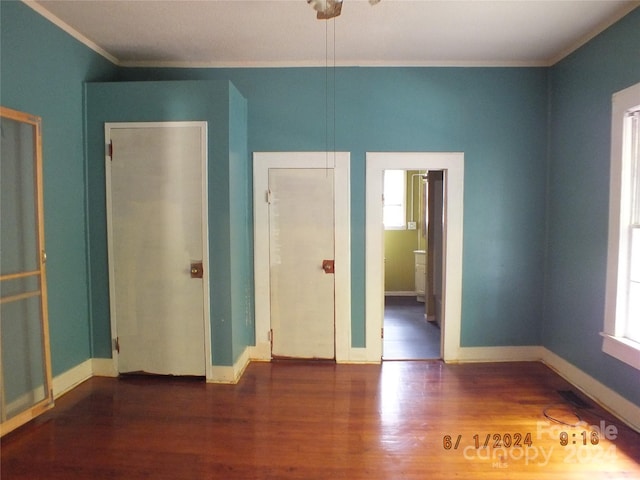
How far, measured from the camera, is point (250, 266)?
343 centimetres

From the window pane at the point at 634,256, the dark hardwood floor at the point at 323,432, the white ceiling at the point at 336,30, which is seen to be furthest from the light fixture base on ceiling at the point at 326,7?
the dark hardwood floor at the point at 323,432

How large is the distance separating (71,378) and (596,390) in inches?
157

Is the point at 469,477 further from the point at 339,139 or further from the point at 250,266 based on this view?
the point at 339,139

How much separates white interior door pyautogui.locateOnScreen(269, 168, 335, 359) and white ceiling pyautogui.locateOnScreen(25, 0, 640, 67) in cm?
105

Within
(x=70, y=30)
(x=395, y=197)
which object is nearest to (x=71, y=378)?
(x=70, y=30)

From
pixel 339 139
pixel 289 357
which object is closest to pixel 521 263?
pixel 339 139

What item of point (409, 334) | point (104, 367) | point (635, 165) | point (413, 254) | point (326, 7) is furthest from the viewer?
point (413, 254)

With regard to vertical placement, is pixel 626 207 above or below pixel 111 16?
below

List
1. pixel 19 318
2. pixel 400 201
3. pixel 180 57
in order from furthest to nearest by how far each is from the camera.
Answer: pixel 400 201
pixel 180 57
pixel 19 318

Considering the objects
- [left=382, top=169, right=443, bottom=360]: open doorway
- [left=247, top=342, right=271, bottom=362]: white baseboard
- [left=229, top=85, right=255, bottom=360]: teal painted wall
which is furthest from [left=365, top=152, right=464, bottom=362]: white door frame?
[left=229, top=85, right=255, bottom=360]: teal painted wall

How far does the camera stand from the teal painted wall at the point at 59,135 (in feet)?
7.64

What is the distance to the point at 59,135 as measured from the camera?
2.71 m

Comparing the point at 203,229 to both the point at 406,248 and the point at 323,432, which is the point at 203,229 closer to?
the point at 323,432

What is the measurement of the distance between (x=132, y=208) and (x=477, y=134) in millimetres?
3061
